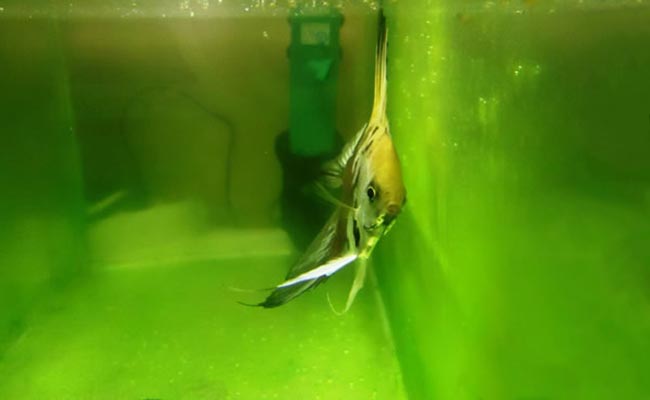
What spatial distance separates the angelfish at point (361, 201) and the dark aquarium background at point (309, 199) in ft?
0.39

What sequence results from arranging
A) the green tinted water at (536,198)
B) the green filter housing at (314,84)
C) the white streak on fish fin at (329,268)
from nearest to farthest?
the green tinted water at (536,198)
the white streak on fish fin at (329,268)
the green filter housing at (314,84)

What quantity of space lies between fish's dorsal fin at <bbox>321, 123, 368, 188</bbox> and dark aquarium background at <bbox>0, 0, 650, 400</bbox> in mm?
149

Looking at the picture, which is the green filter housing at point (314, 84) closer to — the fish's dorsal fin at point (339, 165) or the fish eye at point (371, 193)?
the fish's dorsal fin at point (339, 165)

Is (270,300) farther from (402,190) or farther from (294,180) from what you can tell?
(294,180)

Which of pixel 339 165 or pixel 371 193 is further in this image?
pixel 339 165

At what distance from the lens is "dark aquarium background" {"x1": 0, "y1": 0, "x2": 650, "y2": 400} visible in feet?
1.89

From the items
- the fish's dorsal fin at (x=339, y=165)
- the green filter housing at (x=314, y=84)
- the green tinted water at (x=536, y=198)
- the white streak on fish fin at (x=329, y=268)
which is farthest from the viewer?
the green filter housing at (x=314, y=84)

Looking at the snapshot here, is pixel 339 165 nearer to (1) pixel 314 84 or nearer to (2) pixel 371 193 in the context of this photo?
(2) pixel 371 193

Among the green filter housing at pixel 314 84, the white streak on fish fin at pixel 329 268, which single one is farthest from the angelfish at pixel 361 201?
the green filter housing at pixel 314 84

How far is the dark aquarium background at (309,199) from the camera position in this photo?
58cm

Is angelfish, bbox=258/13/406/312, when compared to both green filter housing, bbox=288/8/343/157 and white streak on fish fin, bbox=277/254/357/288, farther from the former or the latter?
green filter housing, bbox=288/8/343/157

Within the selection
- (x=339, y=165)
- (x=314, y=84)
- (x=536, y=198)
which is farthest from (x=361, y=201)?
(x=314, y=84)

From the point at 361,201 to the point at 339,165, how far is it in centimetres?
14

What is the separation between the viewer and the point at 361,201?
35.4 inches
